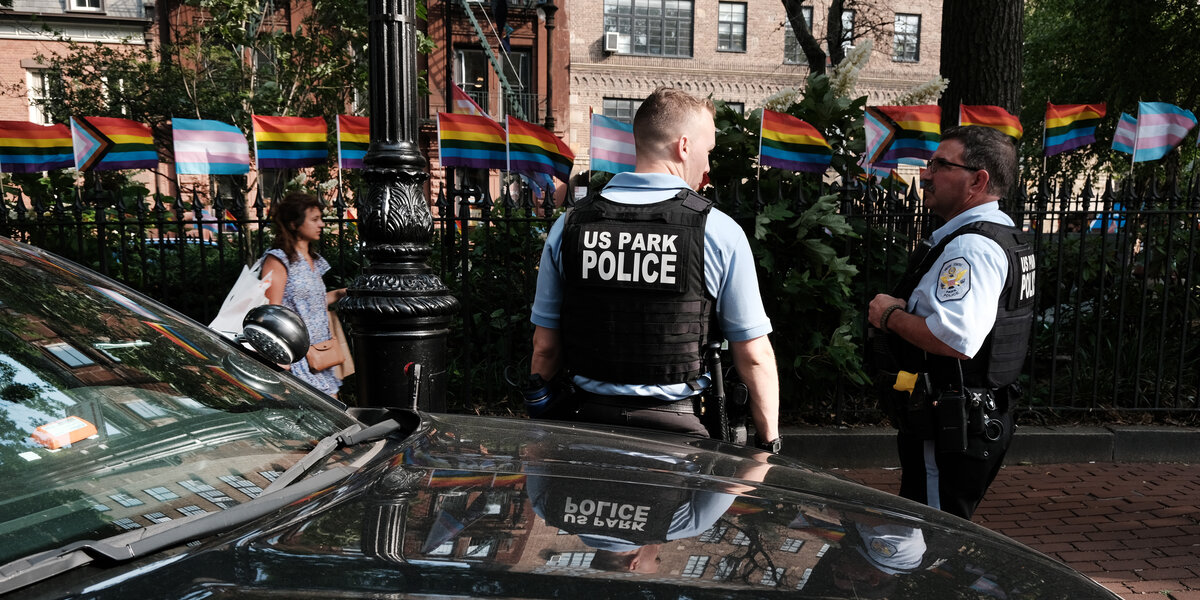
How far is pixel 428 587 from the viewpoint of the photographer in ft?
3.99

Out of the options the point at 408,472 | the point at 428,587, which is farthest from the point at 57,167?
the point at 428,587

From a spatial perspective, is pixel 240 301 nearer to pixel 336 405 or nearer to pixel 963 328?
pixel 336 405

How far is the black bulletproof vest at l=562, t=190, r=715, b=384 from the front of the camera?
2.50 meters

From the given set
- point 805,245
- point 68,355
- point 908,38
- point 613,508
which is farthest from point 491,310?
point 908,38

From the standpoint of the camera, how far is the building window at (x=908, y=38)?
3019cm

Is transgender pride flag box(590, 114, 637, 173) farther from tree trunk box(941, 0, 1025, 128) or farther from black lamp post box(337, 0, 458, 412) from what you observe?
tree trunk box(941, 0, 1025, 128)

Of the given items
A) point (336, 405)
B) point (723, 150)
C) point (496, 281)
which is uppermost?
point (723, 150)

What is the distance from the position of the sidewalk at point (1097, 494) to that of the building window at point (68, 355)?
332 cm

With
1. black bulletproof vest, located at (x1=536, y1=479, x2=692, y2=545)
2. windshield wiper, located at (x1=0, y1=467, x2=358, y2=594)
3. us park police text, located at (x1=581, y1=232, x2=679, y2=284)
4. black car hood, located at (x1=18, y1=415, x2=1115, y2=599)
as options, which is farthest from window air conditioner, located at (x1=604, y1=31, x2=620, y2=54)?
windshield wiper, located at (x1=0, y1=467, x2=358, y2=594)

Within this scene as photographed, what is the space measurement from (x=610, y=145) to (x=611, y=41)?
22608mm

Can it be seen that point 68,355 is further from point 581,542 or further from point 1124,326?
point 1124,326

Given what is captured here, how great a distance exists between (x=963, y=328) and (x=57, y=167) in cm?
754

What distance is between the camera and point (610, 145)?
21.6 feet

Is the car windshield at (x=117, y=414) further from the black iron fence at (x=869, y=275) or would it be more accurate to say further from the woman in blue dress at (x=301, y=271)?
the black iron fence at (x=869, y=275)
